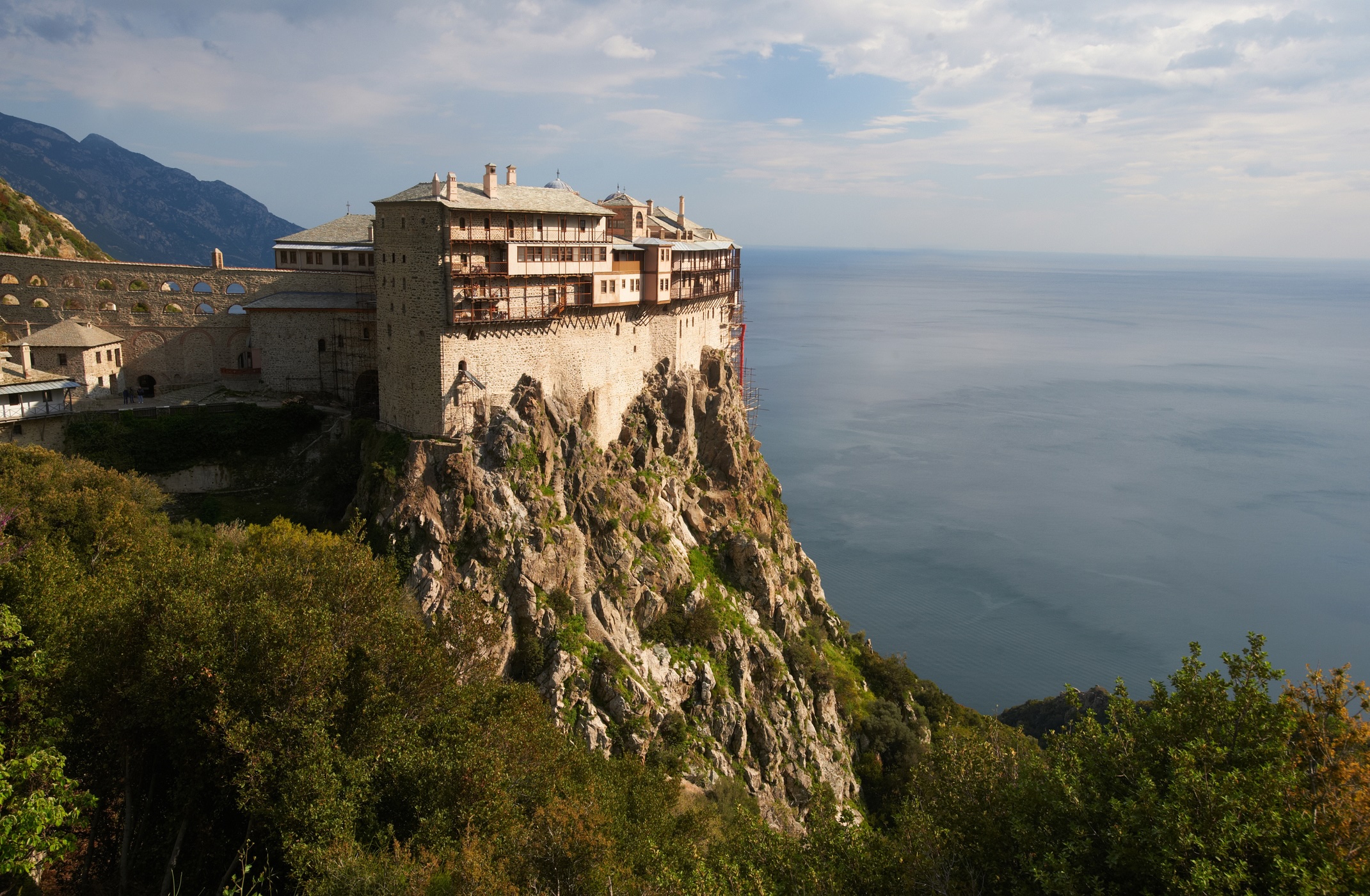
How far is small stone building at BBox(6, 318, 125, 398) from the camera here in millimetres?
38562

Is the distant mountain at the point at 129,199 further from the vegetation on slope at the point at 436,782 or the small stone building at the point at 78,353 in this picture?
the vegetation on slope at the point at 436,782

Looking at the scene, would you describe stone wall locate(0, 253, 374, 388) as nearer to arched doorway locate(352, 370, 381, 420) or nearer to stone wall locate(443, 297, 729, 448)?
arched doorway locate(352, 370, 381, 420)

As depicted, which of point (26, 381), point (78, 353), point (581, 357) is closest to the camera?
point (26, 381)

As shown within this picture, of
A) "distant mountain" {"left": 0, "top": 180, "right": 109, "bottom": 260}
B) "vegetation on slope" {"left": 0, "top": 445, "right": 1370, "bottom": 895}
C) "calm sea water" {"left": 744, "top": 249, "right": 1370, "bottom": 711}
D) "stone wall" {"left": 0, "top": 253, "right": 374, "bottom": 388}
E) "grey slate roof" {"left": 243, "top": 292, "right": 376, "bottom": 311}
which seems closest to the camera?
"vegetation on slope" {"left": 0, "top": 445, "right": 1370, "bottom": 895}

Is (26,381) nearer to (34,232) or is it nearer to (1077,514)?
(34,232)

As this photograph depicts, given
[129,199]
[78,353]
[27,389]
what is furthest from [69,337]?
[129,199]

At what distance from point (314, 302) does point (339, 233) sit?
4.76 m

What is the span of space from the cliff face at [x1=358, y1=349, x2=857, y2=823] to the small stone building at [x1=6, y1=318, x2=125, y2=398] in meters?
15.5

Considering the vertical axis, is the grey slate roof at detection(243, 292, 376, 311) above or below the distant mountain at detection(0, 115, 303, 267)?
below

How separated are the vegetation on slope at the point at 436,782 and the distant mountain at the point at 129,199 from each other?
12766 cm

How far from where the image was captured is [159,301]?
141 ft

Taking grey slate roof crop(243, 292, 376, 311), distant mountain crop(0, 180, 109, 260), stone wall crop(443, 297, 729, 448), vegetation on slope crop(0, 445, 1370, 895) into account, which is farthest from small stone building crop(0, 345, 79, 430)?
distant mountain crop(0, 180, 109, 260)

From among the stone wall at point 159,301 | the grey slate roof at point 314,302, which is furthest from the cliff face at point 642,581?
the stone wall at point 159,301

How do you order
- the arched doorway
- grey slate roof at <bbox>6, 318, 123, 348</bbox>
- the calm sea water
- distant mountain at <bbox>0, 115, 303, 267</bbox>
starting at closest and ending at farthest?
grey slate roof at <bbox>6, 318, 123, 348</bbox> < the arched doorway < the calm sea water < distant mountain at <bbox>0, 115, 303, 267</bbox>
